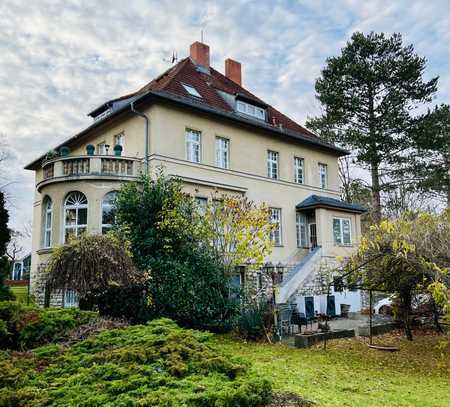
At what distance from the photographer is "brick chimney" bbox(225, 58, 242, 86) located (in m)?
26.8

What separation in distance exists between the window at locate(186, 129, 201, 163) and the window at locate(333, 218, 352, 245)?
28.8ft

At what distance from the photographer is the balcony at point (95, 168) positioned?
16812 mm

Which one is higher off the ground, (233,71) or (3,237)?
(233,71)

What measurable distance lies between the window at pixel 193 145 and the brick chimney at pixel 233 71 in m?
8.79

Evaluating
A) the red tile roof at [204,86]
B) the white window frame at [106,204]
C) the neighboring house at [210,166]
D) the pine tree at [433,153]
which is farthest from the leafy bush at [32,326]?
the pine tree at [433,153]

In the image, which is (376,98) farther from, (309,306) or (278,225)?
(309,306)

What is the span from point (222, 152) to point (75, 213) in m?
7.26

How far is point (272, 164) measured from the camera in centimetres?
2283

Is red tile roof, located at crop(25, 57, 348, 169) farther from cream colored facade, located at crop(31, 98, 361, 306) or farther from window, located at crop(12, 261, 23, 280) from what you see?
window, located at crop(12, 261, 23, 280)

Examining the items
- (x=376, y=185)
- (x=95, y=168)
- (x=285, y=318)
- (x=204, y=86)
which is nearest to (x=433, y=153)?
(x=376, y=185)

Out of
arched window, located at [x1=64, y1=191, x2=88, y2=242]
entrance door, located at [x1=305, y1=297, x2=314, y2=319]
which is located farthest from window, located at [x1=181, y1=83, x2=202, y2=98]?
entrance door, located at [x1=305, y1=297, x2=314, y2=319]

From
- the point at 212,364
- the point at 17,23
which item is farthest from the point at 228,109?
the point at 212,364

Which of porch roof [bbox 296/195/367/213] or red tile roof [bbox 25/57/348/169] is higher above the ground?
red tile roof [bbox 25/57/348/169]

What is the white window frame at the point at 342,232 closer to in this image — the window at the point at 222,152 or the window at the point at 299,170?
the window at the point at 299,170
